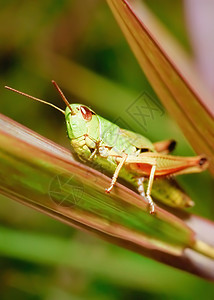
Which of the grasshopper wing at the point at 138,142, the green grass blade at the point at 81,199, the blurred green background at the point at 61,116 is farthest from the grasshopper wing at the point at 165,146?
the green grass blade at the point at 81,199

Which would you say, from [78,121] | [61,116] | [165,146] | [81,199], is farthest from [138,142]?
[61,116]

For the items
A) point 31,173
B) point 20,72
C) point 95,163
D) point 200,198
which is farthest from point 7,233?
point 20,72

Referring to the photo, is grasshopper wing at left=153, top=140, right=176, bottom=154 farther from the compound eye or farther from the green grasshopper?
the compound eye

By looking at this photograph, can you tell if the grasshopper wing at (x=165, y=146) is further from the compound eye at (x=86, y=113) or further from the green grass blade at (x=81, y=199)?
the green grass blade at (x=81, y=199)

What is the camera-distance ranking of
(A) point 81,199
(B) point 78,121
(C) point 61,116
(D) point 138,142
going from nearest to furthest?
(A) point 81,199 → (B) point 78,121 → (D) point 138,142 → (C) point 61,116

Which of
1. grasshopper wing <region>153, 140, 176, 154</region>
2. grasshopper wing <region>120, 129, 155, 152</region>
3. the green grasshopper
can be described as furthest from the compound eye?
grasshopper wing <region>153, 140, 176, 154</region>

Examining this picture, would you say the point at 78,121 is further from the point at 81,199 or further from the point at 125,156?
the point at 81,199
